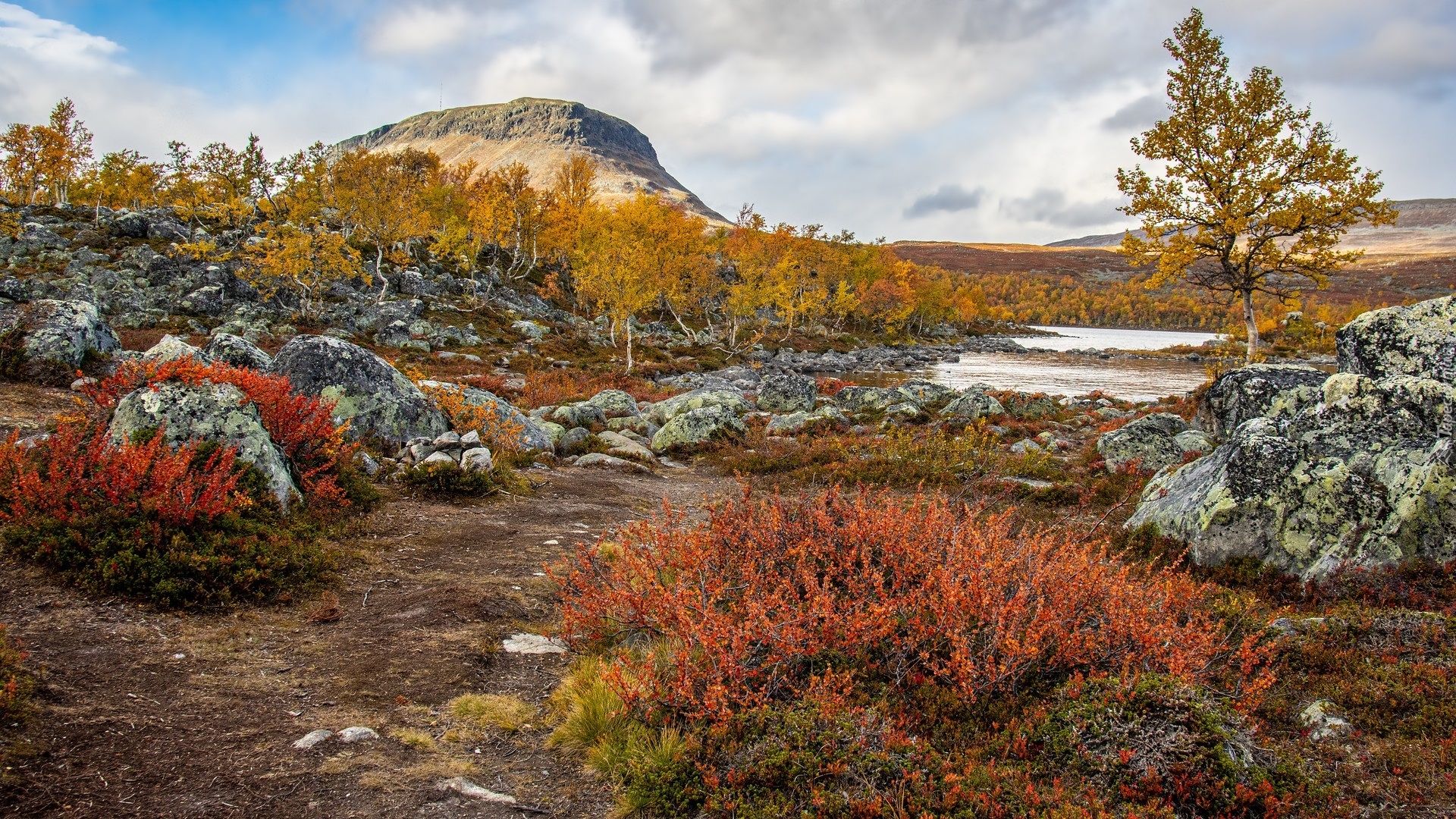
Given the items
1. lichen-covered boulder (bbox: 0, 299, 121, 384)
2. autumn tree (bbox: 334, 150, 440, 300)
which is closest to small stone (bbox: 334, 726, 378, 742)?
lichen-covered boulder (bbox: 0, 299, 121, 384)

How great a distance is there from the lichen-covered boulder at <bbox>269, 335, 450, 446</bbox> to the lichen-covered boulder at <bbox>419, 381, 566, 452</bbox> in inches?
41.8

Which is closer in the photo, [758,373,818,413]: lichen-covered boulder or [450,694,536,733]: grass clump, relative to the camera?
[450,694,536,733]: grass clump

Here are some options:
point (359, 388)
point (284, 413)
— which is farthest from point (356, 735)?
point (359, 388)

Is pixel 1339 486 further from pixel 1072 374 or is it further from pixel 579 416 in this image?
pixel 1072 374

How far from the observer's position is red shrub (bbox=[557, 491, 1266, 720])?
4094 millimetres

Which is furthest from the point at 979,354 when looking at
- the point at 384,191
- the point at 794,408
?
the point at 384,191

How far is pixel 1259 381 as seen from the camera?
1269 cm

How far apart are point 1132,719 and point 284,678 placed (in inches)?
215

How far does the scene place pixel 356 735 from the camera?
399cm

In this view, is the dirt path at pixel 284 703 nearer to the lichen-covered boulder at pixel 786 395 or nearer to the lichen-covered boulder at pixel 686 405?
the lichen-covered boulder at pixel 686 405

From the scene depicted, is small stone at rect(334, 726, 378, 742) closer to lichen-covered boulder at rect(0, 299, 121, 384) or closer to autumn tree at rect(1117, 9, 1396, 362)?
lichen-covered boulder at rect(0, 299, 121, 384)

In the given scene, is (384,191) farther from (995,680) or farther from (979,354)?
(979,354)

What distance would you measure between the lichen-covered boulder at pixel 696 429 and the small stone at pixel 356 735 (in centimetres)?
1293

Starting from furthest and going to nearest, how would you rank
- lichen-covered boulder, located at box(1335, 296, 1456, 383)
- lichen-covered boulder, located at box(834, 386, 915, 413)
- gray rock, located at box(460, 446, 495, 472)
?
lichen-covered boulder, located at box(834, 386, 915, 413), gray rock, located at box(460, 446, 495, 472), lichen-covered boulder, located at box(1335, 296, 1456, 383)
